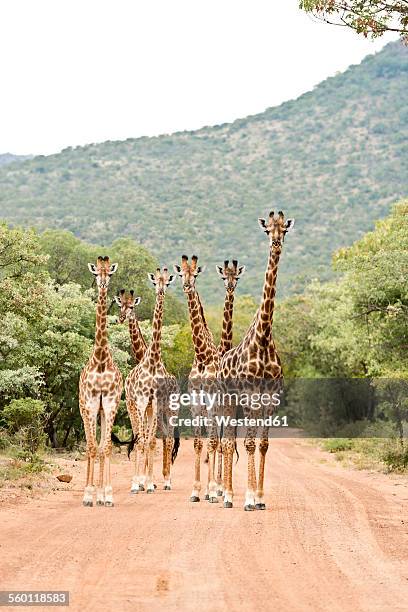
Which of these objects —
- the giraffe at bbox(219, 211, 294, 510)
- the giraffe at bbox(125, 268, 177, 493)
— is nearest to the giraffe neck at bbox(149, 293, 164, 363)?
the giraffe at bbox(125, 268, 177, 493)

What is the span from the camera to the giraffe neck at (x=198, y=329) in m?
18.6

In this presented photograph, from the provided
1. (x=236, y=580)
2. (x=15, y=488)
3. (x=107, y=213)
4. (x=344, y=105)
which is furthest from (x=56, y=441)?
(x=344, y=105)

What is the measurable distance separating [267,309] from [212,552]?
5272 millimetres

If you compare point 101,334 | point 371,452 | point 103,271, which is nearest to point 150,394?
point 101,334

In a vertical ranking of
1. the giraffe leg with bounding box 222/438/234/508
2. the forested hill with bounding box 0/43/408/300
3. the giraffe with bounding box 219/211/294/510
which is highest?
the forested hill with bounding box 0/43/408/300

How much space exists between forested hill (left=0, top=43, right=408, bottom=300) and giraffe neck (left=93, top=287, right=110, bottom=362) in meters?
60.7

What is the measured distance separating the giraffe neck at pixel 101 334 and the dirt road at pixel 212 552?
7.60ft

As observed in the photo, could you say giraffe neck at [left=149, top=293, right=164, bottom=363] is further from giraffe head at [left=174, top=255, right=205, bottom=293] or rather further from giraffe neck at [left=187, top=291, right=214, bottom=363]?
giraffe head at [left=174, top=255, right=205, bottom=293]

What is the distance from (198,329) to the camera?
18.8 metres

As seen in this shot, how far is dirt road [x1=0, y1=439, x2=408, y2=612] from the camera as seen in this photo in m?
9.04

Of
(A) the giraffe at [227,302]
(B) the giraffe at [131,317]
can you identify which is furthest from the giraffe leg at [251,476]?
(B) the giraffe at [131,317]

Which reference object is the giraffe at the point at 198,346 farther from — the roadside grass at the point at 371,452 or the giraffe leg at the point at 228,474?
the roadside grass at the point at 371,452

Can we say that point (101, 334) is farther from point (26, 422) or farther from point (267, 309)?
point (26, 422)

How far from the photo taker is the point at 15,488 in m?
18.3
